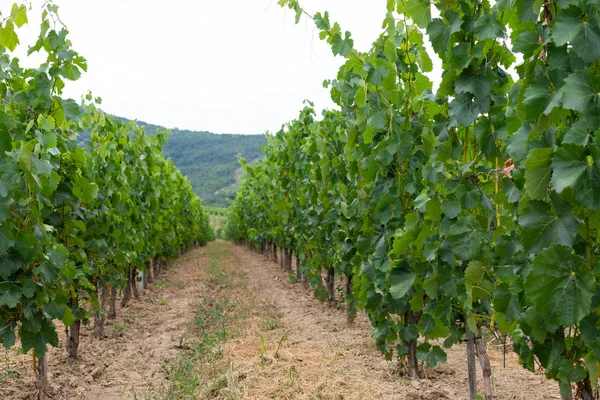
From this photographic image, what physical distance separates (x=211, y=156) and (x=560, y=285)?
103434 mm

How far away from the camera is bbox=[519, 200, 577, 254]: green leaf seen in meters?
1.53

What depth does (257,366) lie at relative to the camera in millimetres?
4797

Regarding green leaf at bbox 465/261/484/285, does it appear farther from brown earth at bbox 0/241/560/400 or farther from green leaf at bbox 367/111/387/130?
brown earth at bbox 0/241/560/400

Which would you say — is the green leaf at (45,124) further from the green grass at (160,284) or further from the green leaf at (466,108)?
the green grass at (160,284)

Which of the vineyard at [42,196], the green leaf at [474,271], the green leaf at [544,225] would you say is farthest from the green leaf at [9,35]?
the green leaf at [544,225]

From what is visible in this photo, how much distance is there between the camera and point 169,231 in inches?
553

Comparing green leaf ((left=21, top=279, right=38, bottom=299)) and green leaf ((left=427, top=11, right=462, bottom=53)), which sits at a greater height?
green leaf ((left=427, top=11, right=462, bottom=53))

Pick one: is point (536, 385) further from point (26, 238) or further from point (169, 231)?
point (169, 231)

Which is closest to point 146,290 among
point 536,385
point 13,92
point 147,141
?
point 147,141

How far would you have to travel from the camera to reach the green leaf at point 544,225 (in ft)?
5.01

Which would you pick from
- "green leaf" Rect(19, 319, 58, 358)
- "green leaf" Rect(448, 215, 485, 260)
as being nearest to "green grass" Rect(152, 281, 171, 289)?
"green leaf" Rect(19, 319, 58, 358)

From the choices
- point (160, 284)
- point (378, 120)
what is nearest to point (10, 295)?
point (378, 120)

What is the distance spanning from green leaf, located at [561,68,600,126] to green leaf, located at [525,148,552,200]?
138 millimetres

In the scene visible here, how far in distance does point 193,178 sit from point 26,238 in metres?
92.4
